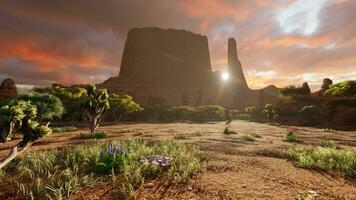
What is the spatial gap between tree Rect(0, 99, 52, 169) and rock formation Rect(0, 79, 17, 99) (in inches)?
2614

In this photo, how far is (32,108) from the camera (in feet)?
20.9

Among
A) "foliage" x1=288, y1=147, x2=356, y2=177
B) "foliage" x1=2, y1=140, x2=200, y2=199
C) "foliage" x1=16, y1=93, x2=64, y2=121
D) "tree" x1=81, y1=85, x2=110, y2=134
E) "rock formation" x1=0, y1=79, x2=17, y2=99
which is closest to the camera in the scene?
"foliage" x1=2, y1=140, x2=200, y2=199

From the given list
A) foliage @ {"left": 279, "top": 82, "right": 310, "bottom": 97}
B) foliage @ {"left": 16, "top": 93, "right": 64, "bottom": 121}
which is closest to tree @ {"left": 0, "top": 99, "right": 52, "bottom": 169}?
foliage @ {"left": 16, "top": 93, "right": 64, "bottom": 121}

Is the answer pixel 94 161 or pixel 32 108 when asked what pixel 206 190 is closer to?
pixel 94 161

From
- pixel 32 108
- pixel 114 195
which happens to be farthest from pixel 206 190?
pixel 32 108

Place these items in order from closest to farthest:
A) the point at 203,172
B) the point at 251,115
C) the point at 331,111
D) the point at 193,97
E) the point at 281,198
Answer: the point at 281,198
the point at 203,172
the point at 331,111
the point at 251,115
the point at 193,97

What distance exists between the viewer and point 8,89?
63219mm

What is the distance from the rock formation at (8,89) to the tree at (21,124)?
218 feet

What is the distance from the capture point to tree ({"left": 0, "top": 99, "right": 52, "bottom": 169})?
5758 millimetres

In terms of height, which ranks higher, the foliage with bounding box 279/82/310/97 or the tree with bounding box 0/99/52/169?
the foliage with bounding box 279/82/310/97

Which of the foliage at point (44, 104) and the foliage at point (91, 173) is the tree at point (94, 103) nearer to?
the foliage at point (44, 104)

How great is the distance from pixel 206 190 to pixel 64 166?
431 cm

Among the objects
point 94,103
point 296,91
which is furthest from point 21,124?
point 296,91

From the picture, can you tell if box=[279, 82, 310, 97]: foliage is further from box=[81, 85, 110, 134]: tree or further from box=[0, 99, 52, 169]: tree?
box=[0, 99, 52, 169]: tree
